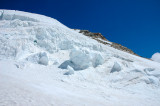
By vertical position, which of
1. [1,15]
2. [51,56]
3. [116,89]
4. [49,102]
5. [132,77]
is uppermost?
[1,15]

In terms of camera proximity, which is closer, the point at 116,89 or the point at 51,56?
the point at 116,89

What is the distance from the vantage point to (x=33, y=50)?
12.8 metres

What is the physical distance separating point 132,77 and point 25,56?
380 inches

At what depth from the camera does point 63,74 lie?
9.99m

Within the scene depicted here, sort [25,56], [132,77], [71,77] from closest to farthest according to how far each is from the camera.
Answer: [71,77] < [132,77] < [25,56]

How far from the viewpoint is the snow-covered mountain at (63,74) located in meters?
5.98

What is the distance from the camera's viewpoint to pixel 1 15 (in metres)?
20.2

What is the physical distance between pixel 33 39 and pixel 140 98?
11.6m

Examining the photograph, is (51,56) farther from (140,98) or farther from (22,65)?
(140,98)

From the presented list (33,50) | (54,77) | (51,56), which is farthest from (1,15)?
(54,77)

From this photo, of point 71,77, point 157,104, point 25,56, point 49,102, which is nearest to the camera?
point 49,102

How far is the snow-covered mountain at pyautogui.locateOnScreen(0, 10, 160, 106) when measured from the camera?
5.98 metres

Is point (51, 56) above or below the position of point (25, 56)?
above

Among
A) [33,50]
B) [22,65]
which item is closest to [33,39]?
[33,50]
